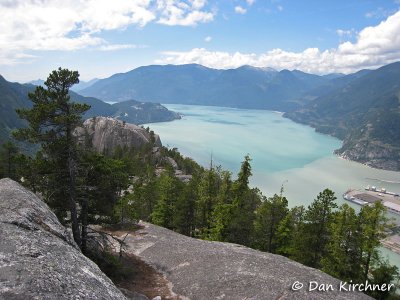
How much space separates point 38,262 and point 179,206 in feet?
143

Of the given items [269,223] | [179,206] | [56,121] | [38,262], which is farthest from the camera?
[179,206]

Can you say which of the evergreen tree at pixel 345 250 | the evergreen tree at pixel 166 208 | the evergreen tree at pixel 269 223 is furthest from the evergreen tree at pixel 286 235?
the evergreen tree at pixel 166 208

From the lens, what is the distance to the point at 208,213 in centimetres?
5819

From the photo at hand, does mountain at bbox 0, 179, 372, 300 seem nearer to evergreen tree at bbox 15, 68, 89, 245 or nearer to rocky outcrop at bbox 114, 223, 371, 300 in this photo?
rocky outcrop at bbox 114, 223, 371, 300

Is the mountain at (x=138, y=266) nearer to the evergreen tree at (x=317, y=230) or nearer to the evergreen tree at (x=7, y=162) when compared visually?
the evergreen tree at (x=317, y=230)

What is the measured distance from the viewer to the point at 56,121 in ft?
71.7

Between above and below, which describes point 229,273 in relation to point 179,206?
above

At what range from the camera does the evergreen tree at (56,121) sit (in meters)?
21.9

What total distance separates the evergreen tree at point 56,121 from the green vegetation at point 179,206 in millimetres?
63

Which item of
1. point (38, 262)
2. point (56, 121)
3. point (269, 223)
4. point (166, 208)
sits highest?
point (56, 121)

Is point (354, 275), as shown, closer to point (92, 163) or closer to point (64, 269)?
point (92, 163)

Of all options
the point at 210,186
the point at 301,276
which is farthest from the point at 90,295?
the point at 210,186

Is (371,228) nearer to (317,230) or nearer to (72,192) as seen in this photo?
(317,230)

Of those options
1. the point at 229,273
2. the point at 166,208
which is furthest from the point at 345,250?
the point at 166,208
